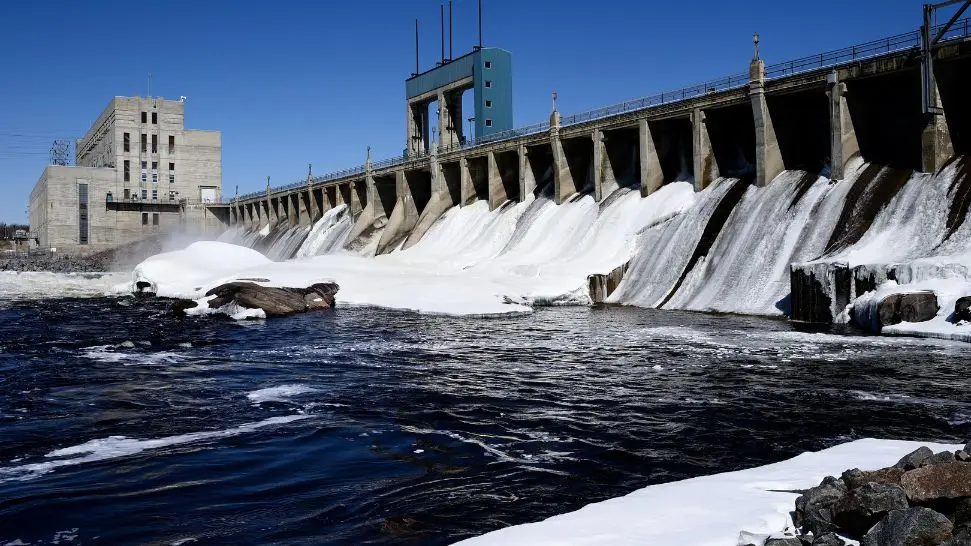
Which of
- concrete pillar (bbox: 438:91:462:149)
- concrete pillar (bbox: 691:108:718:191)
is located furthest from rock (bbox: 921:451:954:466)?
concrete pillar (bbox: 438:91:462:149)

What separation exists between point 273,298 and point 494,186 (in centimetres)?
2577

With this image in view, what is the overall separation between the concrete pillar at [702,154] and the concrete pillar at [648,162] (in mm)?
3263

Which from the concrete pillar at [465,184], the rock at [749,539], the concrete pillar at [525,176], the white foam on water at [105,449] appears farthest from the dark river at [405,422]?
the concrete pillar at [465,184]

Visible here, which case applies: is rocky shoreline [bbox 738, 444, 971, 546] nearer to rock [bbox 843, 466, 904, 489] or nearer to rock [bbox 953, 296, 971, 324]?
rock [bbox 843, 466, 904, 489]

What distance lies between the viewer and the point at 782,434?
42.4 ft

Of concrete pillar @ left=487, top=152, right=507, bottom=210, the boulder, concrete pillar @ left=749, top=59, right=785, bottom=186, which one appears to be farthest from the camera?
concrete pillar @ left=487, top=152, right=507, bottom=210

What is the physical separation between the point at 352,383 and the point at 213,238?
106989 millimetres

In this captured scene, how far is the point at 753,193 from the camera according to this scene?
125 feet

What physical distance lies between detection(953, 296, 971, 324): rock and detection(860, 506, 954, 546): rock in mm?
19573

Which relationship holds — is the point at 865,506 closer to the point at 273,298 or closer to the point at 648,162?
the point at 273,298

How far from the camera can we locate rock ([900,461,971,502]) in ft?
23.1

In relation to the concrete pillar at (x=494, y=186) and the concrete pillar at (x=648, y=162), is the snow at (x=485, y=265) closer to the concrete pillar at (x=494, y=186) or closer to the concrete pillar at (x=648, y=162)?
the concrete pillar at (x=648, y=162)

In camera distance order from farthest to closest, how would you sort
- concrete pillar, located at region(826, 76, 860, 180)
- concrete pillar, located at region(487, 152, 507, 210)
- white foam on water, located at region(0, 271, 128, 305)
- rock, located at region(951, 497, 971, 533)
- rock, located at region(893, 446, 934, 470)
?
1. concrete pillar, located at region(487, 152, 507, 210)
2. white foam on water, located at region(0, 271, 128, 305)
3. concrete pillar, located at region(826, 76, 860, 180)
4. rock, located at region(893, 446, 934, 470)
5. rock, located at region(951, 497, 971, 533)

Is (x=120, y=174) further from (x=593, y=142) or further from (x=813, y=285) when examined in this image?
(x=813, y=285)
